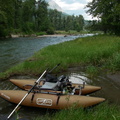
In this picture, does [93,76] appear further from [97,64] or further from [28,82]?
[28,82]

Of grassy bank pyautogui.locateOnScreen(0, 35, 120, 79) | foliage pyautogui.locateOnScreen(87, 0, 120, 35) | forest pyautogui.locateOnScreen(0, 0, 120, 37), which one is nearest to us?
grassy bank pyautogui.locateOnScreen(0, 35, 120, 79)

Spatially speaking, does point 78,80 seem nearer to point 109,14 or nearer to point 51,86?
point 51,86

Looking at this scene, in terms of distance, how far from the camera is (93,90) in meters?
6.41

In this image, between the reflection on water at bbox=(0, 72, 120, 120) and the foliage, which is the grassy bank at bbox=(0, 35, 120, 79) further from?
the foliage

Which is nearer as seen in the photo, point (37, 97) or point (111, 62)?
point (37, 97)

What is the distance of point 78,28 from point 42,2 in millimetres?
44627

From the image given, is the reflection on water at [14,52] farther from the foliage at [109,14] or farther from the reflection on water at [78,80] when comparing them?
the foliage at [109,14]

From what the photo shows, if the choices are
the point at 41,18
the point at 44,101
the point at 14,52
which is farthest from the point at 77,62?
the point at 41,18

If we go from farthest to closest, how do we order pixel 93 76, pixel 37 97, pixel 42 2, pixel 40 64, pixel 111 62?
1. pixel 42 2
2. pixel 40 64
3. pixel 111 62
4. pixel 93 76
5. pixel 37 97

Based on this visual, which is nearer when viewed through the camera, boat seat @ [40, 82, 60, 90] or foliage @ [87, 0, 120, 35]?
boat seat @ [40, 82, 60, 90]

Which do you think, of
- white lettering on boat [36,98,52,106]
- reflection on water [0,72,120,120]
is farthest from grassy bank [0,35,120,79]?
white lettering on boat [36,98,52,106]

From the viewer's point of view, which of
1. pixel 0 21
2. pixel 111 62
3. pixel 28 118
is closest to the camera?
pixel 28 118

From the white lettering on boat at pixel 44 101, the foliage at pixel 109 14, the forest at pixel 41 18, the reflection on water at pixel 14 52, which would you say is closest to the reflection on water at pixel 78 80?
the white lettering on boat at pixel 44 101

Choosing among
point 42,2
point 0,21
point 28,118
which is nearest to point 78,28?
point 42,2
